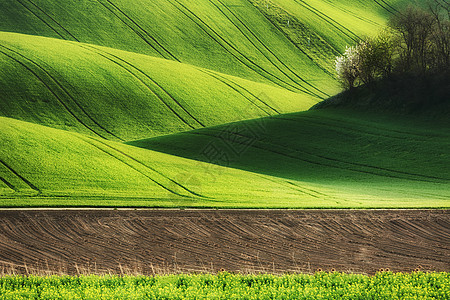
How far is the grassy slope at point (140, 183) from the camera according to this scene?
2658 cm

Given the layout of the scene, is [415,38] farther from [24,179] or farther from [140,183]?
[24,179]

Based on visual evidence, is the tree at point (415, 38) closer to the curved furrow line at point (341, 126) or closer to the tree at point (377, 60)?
the tree at point (377, 60)

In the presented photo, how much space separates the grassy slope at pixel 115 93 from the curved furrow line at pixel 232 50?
33.4 ft

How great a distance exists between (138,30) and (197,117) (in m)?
35.6

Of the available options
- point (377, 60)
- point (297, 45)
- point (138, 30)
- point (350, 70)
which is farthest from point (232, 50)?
point (377, 60)

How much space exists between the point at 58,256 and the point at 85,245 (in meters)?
1.46

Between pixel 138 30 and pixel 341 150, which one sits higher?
pixel 138 30

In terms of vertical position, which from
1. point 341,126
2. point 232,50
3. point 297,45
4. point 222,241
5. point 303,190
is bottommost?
point 222,241

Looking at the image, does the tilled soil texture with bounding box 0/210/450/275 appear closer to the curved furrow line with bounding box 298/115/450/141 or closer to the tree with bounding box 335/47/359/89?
the curved furrow line with bounding box 298/115/450/141

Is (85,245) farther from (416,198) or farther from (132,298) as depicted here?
(416,198)

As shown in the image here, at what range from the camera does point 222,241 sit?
61.7 ft

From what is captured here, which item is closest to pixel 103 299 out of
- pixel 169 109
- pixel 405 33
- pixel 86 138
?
pixel 86 138

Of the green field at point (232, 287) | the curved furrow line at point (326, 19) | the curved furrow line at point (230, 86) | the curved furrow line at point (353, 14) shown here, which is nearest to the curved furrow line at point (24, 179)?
the green field at point (232, 287)

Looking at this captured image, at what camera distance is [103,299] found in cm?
1090
